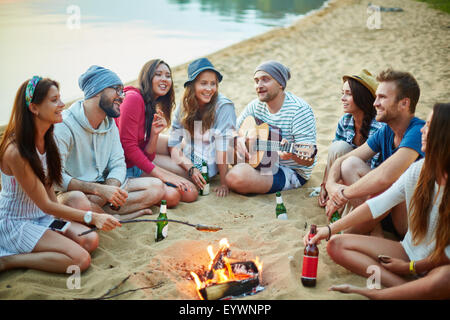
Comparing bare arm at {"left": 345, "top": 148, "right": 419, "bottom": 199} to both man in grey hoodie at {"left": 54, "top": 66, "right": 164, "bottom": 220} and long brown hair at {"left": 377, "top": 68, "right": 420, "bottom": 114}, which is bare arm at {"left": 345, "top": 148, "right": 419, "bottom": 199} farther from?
man in grey hoodie at {"left": 54, "top": 66, "right": 164, "bottom": 220}

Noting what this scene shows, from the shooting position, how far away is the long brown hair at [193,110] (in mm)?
5133

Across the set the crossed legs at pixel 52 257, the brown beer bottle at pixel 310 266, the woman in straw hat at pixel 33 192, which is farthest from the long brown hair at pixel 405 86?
the crossed legs at pixel 52 257

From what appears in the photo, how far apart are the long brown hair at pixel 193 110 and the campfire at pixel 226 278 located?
6.36 ft

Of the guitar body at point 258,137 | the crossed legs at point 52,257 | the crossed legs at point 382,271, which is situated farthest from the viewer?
the guitar body at point 258,137

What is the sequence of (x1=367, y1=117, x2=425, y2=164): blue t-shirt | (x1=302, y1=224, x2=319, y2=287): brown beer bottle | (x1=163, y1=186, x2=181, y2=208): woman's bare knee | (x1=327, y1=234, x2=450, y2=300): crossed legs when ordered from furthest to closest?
(x1=163, y1=186, x2=181, y2=208): woman's bare knee
(x1=367, y1=117, x2=425, y2=164): blue t-shirt
(x1=302, y1=224, x2=319, y2=287): brown beer bottle
(x1=327, y1=234, x2=450, y2=300): crossed legs

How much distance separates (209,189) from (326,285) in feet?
7.47

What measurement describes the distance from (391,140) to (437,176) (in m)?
1.05

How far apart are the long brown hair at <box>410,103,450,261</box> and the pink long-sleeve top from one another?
2.82 m

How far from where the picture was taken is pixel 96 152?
4316 mm

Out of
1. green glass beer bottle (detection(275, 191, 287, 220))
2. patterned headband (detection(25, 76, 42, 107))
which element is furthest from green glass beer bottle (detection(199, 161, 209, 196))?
patterned headband (detection(25, 76, 42, 107))

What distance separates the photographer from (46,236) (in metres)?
3.53

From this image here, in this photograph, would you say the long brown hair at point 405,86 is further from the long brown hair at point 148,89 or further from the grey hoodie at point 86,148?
the grey hoodie at point 86,148

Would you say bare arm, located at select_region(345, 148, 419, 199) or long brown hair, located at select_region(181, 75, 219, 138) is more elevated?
long brown hair, located at select_region(181, 75, 219, 138)

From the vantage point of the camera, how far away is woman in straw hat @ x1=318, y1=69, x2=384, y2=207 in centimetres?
443
